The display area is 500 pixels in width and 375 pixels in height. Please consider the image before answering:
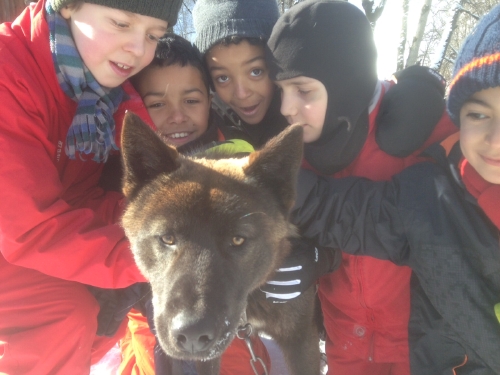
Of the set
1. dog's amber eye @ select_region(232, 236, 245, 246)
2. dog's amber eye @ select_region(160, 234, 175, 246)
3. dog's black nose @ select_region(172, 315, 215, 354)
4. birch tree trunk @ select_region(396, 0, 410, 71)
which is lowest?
birch tree trunk @ select_region(396, 0, 410, 71)

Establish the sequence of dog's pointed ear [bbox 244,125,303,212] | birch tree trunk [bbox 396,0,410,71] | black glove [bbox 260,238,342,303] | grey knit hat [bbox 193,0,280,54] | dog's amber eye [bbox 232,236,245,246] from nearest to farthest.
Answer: dog's amber eye [bbox 232,236,245,246]
dog's pointed ear [bbox 244,125,303,212]
black glove [bbox 260,238,342,303]
grey knit hat [bbox 193,0,280,54]
birch tree trunk [bbox 396,0,410,71]

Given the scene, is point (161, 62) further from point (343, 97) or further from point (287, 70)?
point (343, 97)

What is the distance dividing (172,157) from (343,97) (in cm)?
122

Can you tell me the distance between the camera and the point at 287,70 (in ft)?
8.30

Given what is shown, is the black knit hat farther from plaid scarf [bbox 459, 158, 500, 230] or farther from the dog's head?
plaid scarf [bbox 459, 158, 500, 230]

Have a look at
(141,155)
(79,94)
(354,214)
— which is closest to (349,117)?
(354,214)

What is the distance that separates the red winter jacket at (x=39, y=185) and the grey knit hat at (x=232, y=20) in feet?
3.79

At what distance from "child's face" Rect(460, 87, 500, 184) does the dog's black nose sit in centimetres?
152

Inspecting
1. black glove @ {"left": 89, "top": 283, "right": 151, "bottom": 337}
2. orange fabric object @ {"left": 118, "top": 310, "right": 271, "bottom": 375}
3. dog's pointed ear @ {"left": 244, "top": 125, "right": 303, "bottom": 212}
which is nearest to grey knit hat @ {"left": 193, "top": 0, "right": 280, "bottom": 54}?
dog's pointed ear @ {"left": 244, "top": 125, "right": 303, "bottom": 212}

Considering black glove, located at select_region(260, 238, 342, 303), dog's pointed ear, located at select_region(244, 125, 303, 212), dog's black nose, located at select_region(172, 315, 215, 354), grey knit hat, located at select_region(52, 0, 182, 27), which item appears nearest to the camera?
dog's black nose, located at select_region(172, 315, 215, 354)

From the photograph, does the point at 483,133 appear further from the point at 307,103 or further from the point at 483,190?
the point at 307,103

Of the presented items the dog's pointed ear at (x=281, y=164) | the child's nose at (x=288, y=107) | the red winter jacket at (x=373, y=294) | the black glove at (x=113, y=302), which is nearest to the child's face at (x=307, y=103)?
the child's nose at (x=288, y=107)

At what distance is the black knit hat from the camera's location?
246 cm

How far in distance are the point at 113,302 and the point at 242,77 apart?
6.35ft
